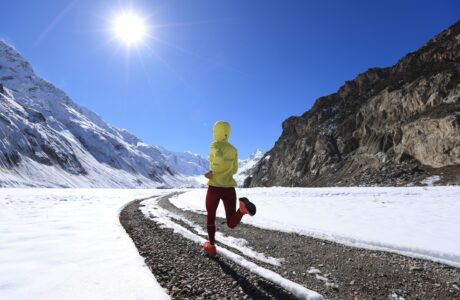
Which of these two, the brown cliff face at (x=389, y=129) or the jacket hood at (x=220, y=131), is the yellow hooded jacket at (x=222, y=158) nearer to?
the jacket hood at (x=220, y=131)

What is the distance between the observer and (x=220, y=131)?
23.3 ft

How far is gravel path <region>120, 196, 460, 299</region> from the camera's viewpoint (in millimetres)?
4301

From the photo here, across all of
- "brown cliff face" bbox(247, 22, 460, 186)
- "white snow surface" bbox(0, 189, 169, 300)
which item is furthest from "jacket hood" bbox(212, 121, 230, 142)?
"brown cliff face" bbox(247, 22, 460, 186)

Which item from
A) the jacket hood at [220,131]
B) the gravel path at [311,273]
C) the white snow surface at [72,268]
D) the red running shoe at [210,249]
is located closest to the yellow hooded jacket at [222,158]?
the jacket hood at [220,131]

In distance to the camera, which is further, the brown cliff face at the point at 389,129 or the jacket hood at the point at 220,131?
the brown cliff face at the point at 389,129

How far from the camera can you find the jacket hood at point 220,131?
7.10 meters

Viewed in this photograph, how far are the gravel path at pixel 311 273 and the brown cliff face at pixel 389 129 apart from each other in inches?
1680

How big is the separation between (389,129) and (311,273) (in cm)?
6709

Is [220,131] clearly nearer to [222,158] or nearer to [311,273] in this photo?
[222,158]

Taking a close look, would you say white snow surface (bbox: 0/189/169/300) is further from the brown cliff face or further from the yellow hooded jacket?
the brown cliff face

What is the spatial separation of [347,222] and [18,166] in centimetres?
20061

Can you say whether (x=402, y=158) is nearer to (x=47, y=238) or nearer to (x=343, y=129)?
(x=343, y=129)

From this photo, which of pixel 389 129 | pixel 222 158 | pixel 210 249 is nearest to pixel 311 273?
pixel 210 249

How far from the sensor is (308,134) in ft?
314
